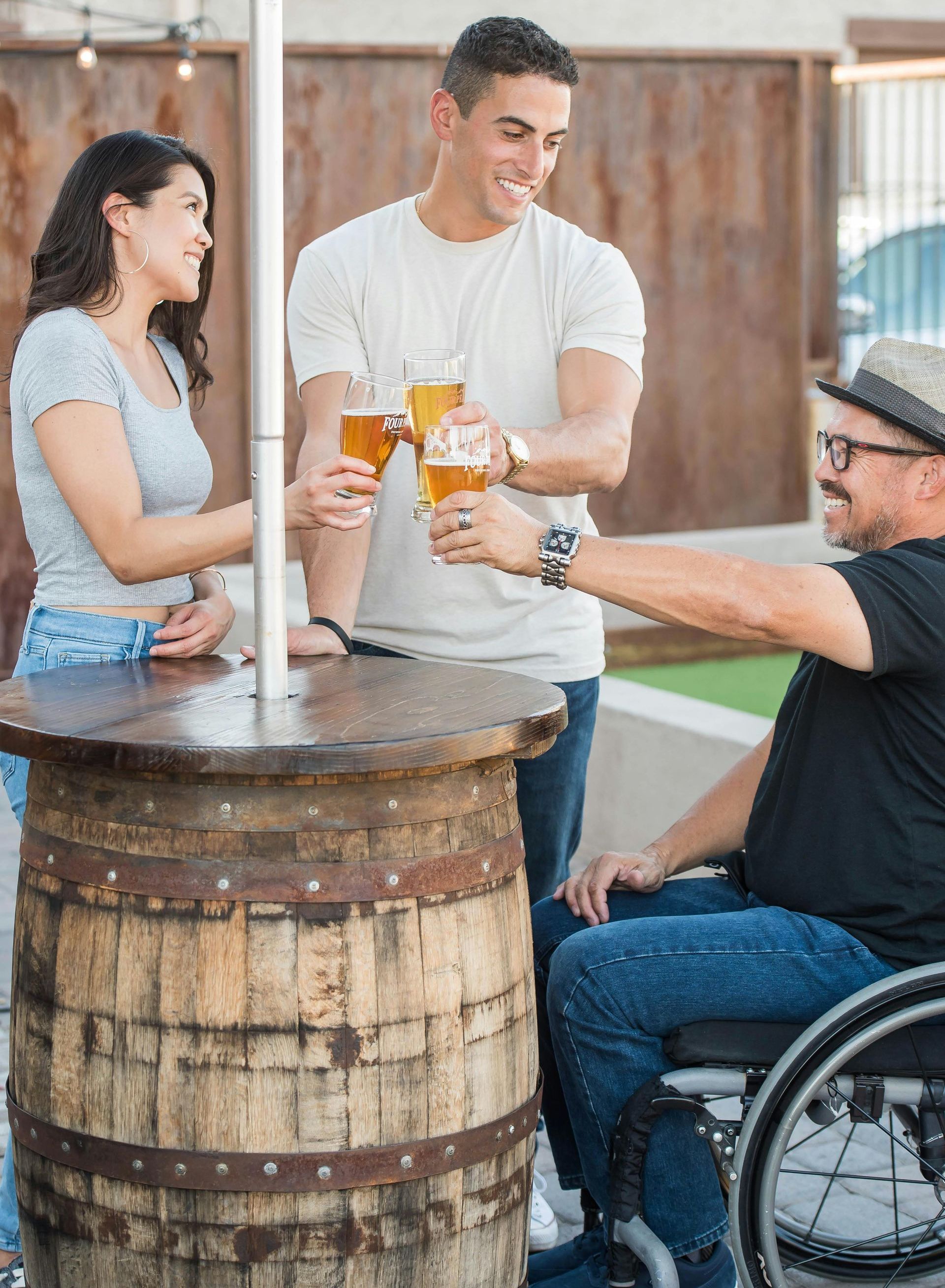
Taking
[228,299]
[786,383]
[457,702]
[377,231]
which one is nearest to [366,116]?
[228,299]

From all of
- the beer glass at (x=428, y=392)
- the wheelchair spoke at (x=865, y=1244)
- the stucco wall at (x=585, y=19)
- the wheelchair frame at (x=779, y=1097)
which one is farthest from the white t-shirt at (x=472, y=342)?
the stucco wall at (x=585, y=19)

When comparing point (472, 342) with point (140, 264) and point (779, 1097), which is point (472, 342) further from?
point (779, 1097)

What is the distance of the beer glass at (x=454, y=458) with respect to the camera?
1.92 m

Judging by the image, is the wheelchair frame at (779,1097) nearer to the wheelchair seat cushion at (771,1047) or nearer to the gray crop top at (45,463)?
the wheelchair seat cushion at (771,1047)

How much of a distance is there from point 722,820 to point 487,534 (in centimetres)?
77

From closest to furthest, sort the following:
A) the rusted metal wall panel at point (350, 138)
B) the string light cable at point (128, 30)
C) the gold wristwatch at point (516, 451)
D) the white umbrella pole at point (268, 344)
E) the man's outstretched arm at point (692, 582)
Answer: the white umbrella pole at point (268, 344)
the man's outstretched arm at point (692, 582)
the gold wristwatch at point (516, 451)
the string light cable at point (128, 30)
the rusted metal wall panel at point (350, 138)

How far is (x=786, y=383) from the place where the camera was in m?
7.71

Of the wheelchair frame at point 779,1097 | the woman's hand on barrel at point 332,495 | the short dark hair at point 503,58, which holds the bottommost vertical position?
the wheelchair frame at point 779,1097

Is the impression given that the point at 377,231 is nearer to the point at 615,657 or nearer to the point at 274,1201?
the point at 274,1201

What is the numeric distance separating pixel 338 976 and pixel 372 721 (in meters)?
0.30

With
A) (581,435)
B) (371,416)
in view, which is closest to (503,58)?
(581,435)

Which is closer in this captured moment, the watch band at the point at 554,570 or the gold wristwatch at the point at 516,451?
the watch band at the point at 554,570

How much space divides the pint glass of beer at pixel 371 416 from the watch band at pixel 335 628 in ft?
1.37

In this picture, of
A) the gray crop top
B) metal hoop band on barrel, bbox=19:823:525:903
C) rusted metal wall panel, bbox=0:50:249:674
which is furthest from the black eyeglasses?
rusted metal wall panel, bbox=0:50:249:674
